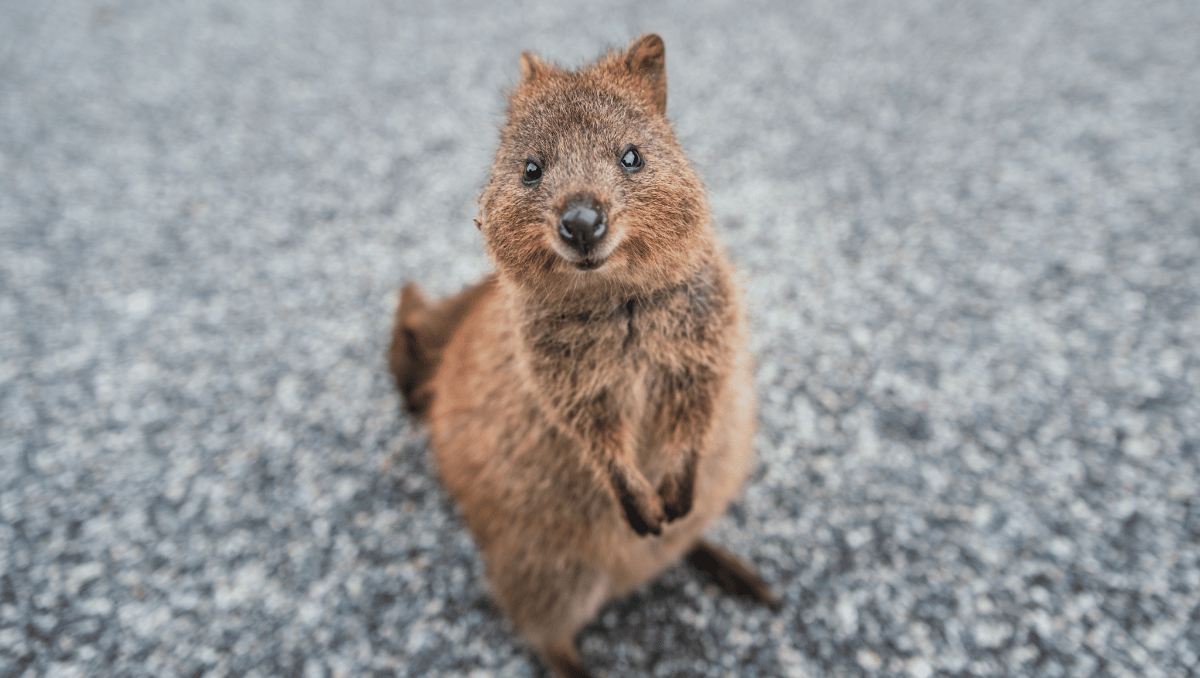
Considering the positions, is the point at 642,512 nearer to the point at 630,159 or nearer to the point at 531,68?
the point at 630,159

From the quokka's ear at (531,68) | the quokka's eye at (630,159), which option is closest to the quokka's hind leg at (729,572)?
the quokka's eye at (630,159)

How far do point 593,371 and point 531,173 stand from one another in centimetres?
73

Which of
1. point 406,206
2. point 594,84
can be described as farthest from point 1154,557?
point 406,206

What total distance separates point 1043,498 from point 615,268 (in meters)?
2.82

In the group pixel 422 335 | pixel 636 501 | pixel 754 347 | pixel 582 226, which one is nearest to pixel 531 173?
pixel 582 226

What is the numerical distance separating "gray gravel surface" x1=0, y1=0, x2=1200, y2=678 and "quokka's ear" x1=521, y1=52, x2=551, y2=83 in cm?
88

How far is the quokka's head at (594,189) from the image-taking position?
6.15ft

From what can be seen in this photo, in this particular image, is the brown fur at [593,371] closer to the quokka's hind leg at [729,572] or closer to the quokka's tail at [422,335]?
the quokka's hind leg at [729,572]

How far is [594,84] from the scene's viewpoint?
83.9 inches

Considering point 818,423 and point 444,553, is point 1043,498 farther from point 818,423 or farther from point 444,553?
point 444,553

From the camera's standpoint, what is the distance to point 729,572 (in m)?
3.09

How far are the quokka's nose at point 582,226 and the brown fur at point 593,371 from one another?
3 centimetres

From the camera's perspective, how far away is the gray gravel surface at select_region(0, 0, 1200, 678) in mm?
2947

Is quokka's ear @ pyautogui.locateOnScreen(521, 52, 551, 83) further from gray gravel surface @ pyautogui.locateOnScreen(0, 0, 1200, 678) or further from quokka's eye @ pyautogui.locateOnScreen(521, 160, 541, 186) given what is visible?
gray gravel surface @ pyautogui.locateOnScreen(0, 0, 1200, 678)
